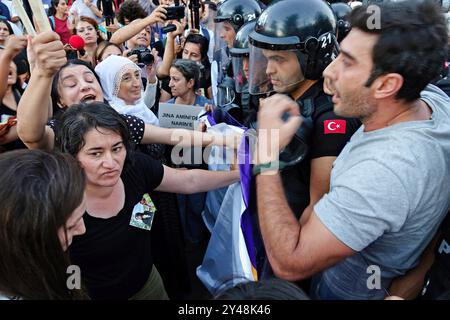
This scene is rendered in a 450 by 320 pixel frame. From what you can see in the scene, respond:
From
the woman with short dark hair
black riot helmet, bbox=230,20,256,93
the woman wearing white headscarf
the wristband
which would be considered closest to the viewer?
the wristband

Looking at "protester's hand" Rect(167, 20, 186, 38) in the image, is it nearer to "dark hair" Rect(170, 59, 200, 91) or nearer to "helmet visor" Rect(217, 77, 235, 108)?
"dark hair" Rect(170, 59, 200, 91)

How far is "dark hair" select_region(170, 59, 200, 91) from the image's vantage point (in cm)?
362

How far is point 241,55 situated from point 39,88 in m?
2.05

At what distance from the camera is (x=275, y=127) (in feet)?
4.47

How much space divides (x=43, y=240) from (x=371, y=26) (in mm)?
1247

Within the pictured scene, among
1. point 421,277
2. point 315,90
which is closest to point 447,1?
point 315,90

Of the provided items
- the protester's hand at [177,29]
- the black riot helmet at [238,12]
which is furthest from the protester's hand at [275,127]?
the protester's hand at [177,29]

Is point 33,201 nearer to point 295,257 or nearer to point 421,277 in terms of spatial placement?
point 295,257

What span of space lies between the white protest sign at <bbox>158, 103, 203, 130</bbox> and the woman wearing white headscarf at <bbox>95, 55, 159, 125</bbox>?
0.16m

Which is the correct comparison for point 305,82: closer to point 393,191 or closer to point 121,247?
point 393,191

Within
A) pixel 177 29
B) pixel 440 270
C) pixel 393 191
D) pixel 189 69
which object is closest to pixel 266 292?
pixel 393 191

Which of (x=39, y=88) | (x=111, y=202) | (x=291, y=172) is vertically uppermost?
(x=39, y=88)

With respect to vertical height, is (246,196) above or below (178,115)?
above

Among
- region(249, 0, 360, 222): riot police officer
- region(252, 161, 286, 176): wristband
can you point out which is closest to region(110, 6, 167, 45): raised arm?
region(249, 0, 360, 222): riot police officer
